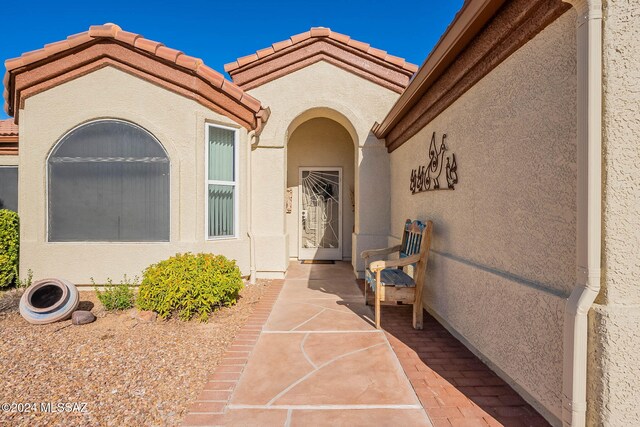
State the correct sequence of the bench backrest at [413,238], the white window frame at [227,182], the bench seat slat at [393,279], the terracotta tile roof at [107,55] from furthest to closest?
1. the white window frame at [227,182]
2. the terracotta tile roof at [107,55]
3. the bench backrest at [413,238]
4. the bench seat slat at [393,279]

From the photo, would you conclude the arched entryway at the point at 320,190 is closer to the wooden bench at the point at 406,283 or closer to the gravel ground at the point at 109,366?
the gravel ground at the point at 109,366

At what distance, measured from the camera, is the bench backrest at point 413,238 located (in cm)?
519

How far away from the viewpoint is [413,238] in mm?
5527

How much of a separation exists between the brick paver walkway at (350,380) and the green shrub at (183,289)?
73 centimetres

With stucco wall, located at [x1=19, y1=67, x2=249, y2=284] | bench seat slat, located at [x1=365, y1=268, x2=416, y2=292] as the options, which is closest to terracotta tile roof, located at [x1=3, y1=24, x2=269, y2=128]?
stucco wall, located at [x1=19, y1=67, x2=249, y2=284]

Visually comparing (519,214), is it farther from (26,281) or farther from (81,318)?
(26,281)

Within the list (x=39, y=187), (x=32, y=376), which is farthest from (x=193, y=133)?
(x=32, y=376)

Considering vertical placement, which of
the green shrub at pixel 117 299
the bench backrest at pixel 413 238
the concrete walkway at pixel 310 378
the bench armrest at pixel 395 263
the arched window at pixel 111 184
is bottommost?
the concrete walkway at pixel 310 378

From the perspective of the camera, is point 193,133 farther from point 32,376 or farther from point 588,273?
point 588,273

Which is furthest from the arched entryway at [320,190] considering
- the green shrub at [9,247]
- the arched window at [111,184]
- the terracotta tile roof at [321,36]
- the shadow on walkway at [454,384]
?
the green shrub at [9,247]

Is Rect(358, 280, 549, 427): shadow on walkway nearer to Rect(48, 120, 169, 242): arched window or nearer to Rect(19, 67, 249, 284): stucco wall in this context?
Rect(19, 67, 249, 284): stucco wall

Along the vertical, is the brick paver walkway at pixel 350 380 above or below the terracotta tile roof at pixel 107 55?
below

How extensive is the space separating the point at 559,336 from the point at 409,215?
4141 mm

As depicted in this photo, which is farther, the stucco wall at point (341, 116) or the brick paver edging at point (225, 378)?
the stucco wall at point (341, 116)
